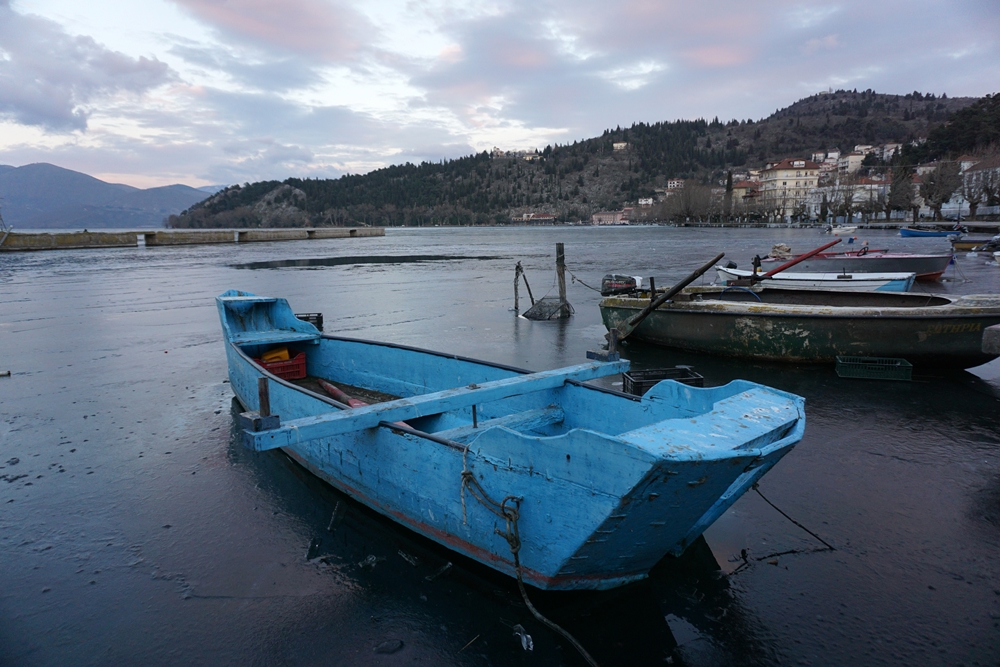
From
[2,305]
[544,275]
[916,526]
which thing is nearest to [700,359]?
[916,526]

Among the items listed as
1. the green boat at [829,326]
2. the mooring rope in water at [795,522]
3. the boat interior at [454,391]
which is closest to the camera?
the boat interior at [454,391]

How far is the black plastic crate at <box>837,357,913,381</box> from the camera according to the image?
9.66 meters

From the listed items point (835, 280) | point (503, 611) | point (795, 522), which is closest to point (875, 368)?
point (795, 522)

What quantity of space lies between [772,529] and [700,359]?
265 inches

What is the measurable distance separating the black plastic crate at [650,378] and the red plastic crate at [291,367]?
516 centimetres

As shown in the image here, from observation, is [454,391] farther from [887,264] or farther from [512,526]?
[887,264]

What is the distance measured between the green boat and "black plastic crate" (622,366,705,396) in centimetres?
385

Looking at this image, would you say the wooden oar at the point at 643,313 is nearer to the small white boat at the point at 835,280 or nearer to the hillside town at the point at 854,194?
the small white boat at the point at 835,280

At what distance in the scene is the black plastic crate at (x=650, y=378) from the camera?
754cm

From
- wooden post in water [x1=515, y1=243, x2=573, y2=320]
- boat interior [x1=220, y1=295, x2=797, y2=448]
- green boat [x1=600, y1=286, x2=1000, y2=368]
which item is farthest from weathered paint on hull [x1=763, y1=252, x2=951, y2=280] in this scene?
boat interior [x1=220, y1=295, x2=797, y2=448]

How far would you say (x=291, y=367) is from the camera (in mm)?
9312

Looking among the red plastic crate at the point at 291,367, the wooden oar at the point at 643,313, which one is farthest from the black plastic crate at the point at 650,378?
the red plastic crate at the point at 291,367

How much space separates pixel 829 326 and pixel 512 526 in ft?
28.0

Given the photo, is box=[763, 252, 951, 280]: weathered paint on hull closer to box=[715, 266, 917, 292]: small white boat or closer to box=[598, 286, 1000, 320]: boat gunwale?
box=[715, 266, 917, 292]: small white boat
